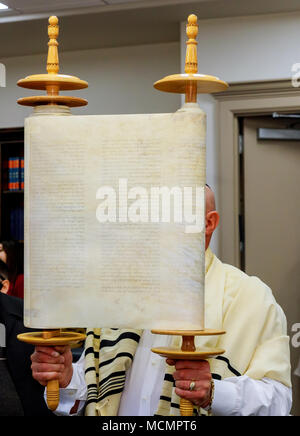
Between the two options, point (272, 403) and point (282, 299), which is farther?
point (282, 299)

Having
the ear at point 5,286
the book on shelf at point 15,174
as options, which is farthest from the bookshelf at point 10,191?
the ear at point 5,286

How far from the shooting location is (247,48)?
4.22 metres

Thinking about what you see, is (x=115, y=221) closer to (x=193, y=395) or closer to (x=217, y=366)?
(x=193, y=395)

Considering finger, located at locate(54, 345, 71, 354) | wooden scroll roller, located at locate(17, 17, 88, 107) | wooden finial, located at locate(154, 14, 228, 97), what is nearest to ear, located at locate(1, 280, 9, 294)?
finger, located at locate(54, 345, 71, 354)

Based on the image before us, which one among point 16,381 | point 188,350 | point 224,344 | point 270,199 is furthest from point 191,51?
point 270,199

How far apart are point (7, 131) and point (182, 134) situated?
4148 mm

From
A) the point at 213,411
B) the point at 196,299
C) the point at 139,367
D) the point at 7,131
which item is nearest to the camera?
the point at 196,299

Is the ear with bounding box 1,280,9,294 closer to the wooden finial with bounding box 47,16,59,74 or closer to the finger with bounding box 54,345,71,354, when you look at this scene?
the finger with bounding box 54,345,71,354

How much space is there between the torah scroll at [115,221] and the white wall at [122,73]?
136 inches

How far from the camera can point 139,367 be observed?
199 cm

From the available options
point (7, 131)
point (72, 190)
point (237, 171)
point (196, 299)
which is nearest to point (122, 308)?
point (196, 299)

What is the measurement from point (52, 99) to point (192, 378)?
620mm

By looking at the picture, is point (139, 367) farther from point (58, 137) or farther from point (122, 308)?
point (58, 137)

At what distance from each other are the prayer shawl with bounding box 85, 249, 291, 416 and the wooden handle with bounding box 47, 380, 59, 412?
44 cm
